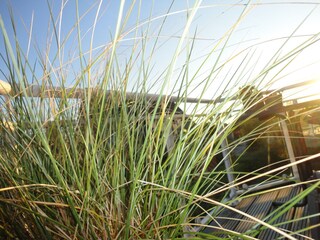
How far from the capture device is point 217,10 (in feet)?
2.55

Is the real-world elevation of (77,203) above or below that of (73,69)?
below

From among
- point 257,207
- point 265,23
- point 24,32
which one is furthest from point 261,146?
point 24,32

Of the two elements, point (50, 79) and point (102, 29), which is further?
point (102, 29)

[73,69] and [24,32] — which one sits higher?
[24,32]

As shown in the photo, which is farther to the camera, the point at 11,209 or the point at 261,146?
the point at 261,146

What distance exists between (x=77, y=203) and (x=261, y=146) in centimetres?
393

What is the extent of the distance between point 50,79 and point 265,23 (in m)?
0.67

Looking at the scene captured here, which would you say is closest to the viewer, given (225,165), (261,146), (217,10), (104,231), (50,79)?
(104,231)

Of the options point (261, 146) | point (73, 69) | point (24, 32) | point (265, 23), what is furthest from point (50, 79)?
point (261, 146)

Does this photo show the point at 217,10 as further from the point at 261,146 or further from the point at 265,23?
the point at 261,146

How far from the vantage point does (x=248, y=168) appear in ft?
13.2

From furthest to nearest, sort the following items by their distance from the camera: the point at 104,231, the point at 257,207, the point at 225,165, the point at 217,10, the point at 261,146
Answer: the point at 225,165
the point at 261,146
the point at 257,207
the point at 217,10
the point at 104,231

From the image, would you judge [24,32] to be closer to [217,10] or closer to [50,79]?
[50,79]

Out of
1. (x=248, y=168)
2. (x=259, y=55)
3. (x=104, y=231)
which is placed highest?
(x=259, y=55)
